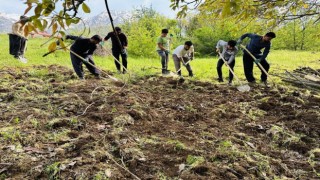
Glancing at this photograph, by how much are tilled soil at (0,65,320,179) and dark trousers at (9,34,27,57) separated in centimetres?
256

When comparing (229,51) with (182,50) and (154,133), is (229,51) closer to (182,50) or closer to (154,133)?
(182,50)

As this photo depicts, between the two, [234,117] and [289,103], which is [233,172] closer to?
[234,117]

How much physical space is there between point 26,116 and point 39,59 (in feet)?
20.6

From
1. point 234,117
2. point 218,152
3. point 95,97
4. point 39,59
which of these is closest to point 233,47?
point 234,117

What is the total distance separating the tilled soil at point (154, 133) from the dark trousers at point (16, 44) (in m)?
2.56

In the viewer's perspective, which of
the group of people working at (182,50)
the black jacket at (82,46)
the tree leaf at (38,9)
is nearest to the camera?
the tree leaf at (38,9)

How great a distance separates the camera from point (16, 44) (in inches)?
349

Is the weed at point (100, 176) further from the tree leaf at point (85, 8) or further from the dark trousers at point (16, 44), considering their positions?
the dark trousers at point (16, 44)

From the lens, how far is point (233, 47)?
7141 mm

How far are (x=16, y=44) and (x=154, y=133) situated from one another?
6628mm

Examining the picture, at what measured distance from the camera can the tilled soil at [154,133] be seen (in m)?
2.87

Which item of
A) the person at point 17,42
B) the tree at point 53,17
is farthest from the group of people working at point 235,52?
the tree at point 53,17

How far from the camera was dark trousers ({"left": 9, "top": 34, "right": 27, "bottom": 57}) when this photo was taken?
8.59 meters

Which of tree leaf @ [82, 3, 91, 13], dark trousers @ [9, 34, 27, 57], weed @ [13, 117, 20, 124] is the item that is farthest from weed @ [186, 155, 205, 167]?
dark trousers @ [9, 34, 27, 57]
